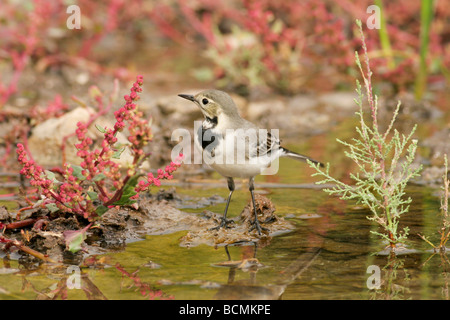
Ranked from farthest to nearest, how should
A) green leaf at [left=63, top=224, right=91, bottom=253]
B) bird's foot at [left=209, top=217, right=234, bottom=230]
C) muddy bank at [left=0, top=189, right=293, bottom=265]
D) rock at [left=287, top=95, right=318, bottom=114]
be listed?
1. rock at [left=287, top=95, right=318, bottom=114]
2. bird's foot at [left=209, top=217, right=234, bottom=230]
3. muddy bank at [left=0, top=189, right=293, bottom=265]
4. green leaf at [left=63, top=224, right=91, bottom=253]

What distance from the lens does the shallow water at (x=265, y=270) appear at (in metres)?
4.09

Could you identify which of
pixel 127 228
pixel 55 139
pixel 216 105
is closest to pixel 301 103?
pixel 55 139

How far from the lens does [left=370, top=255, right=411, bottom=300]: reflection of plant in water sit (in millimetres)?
3984

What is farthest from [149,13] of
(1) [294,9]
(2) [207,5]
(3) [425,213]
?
(3) [425,213]

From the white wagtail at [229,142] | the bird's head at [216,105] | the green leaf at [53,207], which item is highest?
the bird's head at [216,105]

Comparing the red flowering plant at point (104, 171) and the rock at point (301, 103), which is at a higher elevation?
the rock at point (301, 103)

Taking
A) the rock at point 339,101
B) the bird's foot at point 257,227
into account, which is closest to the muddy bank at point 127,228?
the bird's foot at point 257,227

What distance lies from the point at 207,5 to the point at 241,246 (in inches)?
352

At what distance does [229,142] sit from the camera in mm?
5617

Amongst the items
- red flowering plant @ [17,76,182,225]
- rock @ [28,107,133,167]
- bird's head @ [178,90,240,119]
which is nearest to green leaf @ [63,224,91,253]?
red flowering plant @ [17,76,182,225]

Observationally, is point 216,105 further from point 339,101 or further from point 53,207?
point 339,101

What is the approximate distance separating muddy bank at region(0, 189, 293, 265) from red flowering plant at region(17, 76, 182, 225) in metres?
0.21

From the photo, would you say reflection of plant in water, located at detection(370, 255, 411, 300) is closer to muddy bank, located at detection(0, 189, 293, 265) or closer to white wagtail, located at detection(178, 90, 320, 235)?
muddy bank, located at detection(0, 189, 293, 265)

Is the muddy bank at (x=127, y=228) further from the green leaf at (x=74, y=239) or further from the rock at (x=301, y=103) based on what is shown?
the rock at (x=301, y=103)
